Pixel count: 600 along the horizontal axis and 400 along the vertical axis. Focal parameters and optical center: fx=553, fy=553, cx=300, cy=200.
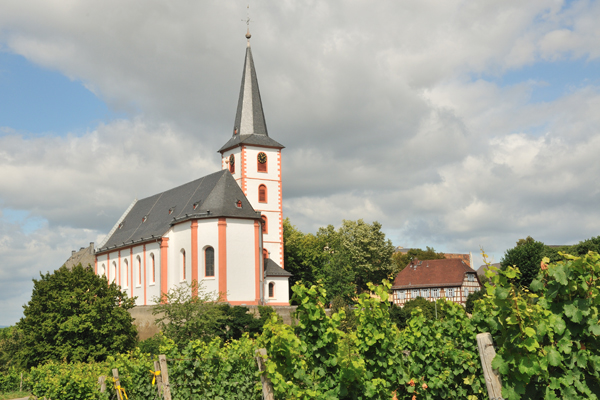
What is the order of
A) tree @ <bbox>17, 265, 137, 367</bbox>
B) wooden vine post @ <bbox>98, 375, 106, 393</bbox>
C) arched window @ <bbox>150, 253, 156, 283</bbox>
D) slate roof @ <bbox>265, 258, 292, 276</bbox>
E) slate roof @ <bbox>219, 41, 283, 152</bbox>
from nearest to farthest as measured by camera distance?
wooden vine post @ <bbox>98, 375, 106, 393</bbox>
tree @ <bbox>17, 265, 137, 367</bbox>
slate roof @ <bbox>265, 258, 292, 276</bbox>
arched window @ <bbox>150, 253, 156, 283</bbox>
slate roof @ <bbox>219, 41, 283, 152</bbox>

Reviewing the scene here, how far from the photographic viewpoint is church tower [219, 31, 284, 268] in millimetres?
46906

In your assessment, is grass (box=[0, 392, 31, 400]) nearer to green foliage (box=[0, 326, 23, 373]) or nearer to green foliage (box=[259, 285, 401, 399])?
green foliage (box=[0, 326, 23, 373])

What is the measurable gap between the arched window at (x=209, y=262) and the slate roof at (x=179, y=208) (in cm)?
260

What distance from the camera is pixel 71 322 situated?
27.3m

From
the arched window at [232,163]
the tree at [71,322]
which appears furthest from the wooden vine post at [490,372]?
the arched window at [232,163]

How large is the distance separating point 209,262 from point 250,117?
1486 centimetres

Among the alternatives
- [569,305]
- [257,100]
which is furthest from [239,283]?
[569,305]

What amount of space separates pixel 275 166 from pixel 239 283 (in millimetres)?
12689

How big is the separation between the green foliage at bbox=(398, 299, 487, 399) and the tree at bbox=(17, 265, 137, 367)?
20.1m

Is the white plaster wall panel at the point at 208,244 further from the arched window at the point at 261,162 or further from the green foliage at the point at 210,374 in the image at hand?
the green foliage at the point at 210,374

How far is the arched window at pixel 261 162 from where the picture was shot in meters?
47.3

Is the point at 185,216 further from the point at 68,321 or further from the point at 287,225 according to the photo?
the point at 287,225

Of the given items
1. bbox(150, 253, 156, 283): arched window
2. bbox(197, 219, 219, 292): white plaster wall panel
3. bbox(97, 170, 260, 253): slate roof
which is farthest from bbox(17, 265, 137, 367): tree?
bbox(150, 253, 156, 283): arched window

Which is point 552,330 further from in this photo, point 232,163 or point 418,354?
point 232,163
